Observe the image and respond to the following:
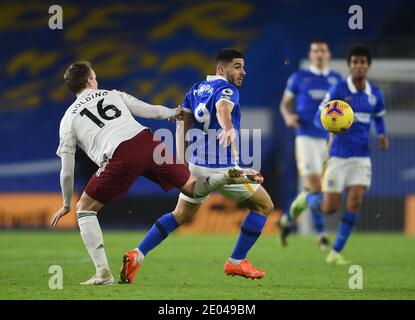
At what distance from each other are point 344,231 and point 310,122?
100 inches

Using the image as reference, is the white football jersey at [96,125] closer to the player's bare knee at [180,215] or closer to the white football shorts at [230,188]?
the white football shorts at [230,188]

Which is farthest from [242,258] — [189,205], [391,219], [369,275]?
[391,219]

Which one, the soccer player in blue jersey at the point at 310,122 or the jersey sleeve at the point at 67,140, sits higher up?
the soccer player in blue jersey at the point at 310,122

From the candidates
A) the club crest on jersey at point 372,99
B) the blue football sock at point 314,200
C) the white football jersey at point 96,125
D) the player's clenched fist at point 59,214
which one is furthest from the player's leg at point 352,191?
the player's clenched fist at point 59,214

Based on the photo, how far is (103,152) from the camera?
7129 millimetres

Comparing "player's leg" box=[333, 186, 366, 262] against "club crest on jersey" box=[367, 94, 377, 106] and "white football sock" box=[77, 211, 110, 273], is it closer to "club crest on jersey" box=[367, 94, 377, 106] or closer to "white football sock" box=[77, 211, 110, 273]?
"club crest on jersey" box=[367, 94, 377, 106]

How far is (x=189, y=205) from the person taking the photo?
7.64 metres

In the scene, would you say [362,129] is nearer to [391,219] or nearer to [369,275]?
[369,275]

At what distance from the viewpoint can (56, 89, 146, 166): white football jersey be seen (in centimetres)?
702

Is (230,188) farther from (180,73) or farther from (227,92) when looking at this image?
(180,73)

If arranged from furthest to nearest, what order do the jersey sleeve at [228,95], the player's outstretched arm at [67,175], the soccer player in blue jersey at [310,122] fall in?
the soccer player in blue jersey at [310,122] → the jersey sleeve at [228,95] → the player's outstretched arm at [67,175]

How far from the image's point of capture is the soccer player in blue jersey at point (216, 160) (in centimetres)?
746

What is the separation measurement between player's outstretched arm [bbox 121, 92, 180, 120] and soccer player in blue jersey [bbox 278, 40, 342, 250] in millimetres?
4599

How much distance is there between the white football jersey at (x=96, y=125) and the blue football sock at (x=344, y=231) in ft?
11.0
